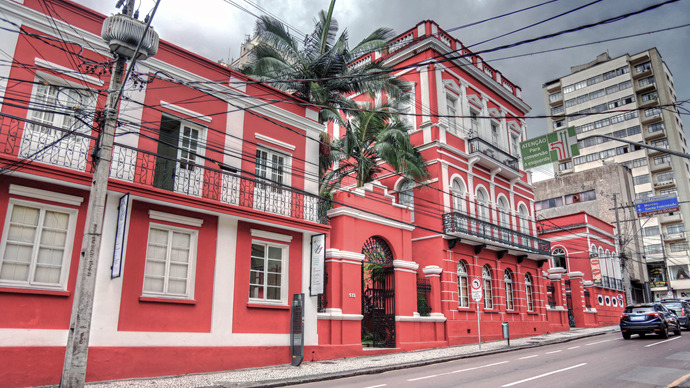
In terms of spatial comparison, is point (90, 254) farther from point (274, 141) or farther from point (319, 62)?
point (319, 62)

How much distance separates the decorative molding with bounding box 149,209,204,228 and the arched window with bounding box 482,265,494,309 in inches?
656

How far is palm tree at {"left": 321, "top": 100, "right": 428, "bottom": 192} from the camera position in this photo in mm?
20031

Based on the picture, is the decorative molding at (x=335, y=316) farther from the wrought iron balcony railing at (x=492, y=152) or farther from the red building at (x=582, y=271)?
the red building at (x=582, y=271)

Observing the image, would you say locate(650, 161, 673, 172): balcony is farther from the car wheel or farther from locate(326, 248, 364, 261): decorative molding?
locate(326, 248, 364, 261): decorative molding

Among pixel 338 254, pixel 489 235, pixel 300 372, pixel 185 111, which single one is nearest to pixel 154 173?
pixel 185 111

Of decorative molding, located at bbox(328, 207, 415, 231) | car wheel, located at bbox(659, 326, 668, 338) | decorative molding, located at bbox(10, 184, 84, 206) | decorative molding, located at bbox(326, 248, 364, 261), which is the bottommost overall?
car wheel, located at bbox(659, 326, 668, 338)

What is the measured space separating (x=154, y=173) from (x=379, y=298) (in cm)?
1026

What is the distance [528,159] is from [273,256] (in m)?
9.31

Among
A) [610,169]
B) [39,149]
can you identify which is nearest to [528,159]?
[39,149]

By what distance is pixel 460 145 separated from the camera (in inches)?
985

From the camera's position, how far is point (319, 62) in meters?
18.9

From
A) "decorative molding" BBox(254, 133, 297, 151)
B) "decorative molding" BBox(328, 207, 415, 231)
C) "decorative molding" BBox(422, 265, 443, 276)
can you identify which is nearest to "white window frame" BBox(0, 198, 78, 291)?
"decorative molding" BBox(254, 133, 297, 151)

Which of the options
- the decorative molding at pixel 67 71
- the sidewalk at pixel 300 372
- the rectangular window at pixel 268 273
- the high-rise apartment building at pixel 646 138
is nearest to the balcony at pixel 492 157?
the sidewalk at pixel 300 372

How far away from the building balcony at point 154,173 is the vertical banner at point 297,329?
2.66 m
